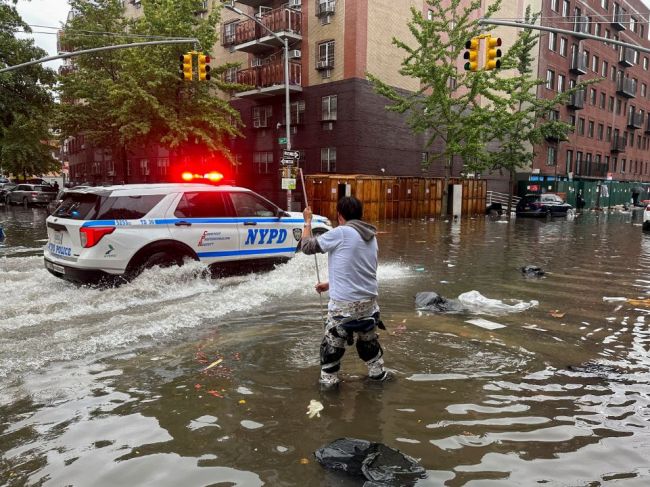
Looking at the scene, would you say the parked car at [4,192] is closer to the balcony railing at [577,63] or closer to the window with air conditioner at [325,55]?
the window with air conditioner at [325,55]

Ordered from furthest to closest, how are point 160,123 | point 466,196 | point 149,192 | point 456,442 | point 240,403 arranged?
point 466,196, point 160,123, point 149,192, point 240,403, point 456,442

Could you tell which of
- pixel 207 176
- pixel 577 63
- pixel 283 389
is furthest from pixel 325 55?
pixel 283 389

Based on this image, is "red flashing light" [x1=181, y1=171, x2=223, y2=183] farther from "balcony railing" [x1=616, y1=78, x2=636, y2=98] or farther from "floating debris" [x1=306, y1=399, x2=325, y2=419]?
"balcony railing" [x1=616, y1=78, x2=636, y2=98]

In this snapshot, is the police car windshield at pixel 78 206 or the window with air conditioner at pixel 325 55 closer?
the police car windshield at pixel 78 206

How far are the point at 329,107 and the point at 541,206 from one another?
1439 centimetres

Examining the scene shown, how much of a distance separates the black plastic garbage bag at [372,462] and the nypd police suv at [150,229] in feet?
18.3

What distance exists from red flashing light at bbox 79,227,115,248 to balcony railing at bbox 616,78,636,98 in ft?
201

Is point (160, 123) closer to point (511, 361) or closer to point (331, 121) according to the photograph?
point (331, 121)

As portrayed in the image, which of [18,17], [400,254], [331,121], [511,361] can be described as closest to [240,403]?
[511,361]

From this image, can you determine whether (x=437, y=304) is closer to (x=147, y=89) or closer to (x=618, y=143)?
(x=147, y=89)

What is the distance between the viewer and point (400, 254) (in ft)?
46.8

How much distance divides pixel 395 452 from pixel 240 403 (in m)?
1.51

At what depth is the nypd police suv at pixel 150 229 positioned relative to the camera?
7.89 metres

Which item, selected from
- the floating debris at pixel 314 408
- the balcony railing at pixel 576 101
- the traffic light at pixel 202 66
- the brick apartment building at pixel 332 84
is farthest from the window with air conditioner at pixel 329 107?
the floating debris at pixel 314 408
